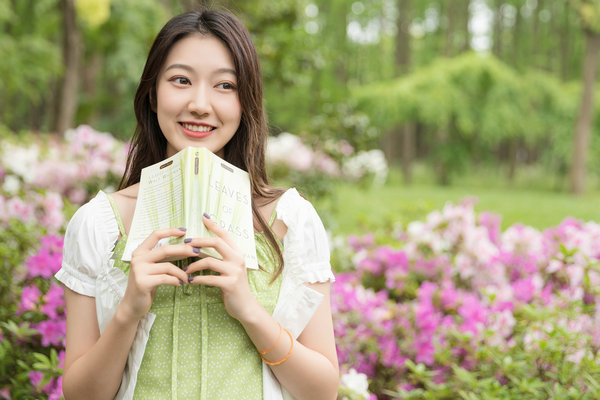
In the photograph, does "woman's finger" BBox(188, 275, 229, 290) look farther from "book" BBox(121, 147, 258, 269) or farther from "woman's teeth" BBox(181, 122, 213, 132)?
"woman's teeth" BBox(181, 122, 213, 132)

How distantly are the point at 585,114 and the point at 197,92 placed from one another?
44.7ft

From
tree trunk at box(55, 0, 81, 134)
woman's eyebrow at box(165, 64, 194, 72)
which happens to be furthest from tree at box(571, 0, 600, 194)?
woman's eyebrow at box(165, 64, 194, 72)

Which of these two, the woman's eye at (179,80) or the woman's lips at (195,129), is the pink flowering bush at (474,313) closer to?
the woman's lips at (195,129)

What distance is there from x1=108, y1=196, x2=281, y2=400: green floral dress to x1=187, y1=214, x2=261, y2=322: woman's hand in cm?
13

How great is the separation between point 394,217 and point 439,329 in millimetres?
1756

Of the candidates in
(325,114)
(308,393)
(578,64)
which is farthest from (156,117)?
(578,64)

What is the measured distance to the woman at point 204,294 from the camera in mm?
1269

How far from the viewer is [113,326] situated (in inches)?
47.8

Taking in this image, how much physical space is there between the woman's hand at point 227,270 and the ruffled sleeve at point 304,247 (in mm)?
209

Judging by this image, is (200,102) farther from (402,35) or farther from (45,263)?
(402,35)

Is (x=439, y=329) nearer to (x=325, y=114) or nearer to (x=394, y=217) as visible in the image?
(x=394, y=217)

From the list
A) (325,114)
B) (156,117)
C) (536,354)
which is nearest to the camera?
(156,117)

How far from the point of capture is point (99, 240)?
1.36m

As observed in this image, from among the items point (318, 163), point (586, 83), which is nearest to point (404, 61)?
point (586, 83)
